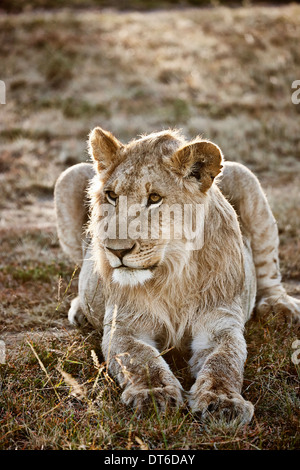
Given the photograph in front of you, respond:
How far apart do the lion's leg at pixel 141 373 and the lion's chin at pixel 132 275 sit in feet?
1.04

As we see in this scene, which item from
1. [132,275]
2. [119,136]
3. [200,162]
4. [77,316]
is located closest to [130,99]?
[119,136]

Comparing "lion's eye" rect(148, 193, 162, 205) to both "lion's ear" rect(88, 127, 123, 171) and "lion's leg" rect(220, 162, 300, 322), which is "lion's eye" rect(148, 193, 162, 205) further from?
"lion's leg" rect(220, 162, 300, 322)

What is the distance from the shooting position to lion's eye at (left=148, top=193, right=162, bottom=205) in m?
3.60

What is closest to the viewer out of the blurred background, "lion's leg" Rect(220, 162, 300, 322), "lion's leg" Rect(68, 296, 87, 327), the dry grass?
the dry grass

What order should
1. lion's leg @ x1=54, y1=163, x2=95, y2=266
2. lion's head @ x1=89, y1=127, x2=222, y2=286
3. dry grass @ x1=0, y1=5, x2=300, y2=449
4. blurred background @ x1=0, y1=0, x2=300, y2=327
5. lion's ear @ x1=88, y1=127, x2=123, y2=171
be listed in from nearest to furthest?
dry grass @ x1=0, y1=5, x2=300, y2=449 < lion's head @ x1=89, y1=127, x2=222, y2=286 < lion's ear @ x1=88, y1=127, x2=123, y2=171 < lion's leg @ x1=54, y1=163, x2=95, y2=266 < blurred background @ x1=0, y1=0, x2=300, y2=327

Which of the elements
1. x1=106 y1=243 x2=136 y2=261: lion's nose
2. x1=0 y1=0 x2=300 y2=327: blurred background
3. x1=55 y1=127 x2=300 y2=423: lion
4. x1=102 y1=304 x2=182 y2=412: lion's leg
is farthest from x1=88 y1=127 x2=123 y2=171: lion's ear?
x1=0 y1=0 x2=300 y2=327: blurred background

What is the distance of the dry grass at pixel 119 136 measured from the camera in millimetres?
3205

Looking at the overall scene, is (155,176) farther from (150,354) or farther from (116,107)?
(116,107)

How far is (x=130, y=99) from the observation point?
53.5 ft

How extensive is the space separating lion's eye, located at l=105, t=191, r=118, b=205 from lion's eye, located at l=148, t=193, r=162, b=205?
0.85 ft

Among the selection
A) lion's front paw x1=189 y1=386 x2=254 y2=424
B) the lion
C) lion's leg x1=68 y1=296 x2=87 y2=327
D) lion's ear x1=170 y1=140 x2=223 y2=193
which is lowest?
lion's leg x1=68 y1=296 x2=87 y2=327

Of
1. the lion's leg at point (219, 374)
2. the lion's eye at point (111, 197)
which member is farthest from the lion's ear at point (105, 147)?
the lion's leg at point (219, 374)

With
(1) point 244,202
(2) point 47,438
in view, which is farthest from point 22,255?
(2) point 47,438
